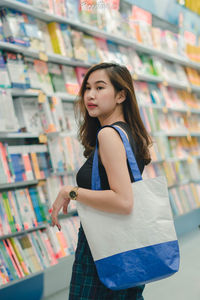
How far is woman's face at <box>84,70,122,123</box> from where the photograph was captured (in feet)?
4.51

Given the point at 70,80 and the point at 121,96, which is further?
the point at 70,80

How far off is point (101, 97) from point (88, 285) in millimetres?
688

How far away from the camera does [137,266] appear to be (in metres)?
1.14

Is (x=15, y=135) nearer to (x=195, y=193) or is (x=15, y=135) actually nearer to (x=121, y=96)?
(x=121, y=96)

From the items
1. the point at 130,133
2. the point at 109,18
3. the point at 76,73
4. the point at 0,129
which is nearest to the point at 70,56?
the point at 76,73

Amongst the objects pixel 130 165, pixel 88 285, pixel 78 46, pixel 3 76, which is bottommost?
pixel 88 285

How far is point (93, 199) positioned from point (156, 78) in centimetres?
365

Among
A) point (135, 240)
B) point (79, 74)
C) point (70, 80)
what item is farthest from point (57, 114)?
point (135, 240)

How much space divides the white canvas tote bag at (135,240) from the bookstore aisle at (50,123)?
164 cm

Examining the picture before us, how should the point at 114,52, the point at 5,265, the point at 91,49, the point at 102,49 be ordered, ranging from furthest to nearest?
1. the point at 114,52
2. the point at 102,49
3. the point at 91,49
4. the point at 5,265

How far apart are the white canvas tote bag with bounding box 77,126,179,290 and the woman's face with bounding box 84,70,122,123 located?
0.63 ft

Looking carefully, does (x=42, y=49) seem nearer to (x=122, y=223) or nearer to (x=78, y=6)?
(x=78, y=6)

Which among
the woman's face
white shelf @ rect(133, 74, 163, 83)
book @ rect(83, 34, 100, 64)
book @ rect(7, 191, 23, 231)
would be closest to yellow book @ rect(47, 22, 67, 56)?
book @ rect(83, 34, 100, 64)

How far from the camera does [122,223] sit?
3.84ft
